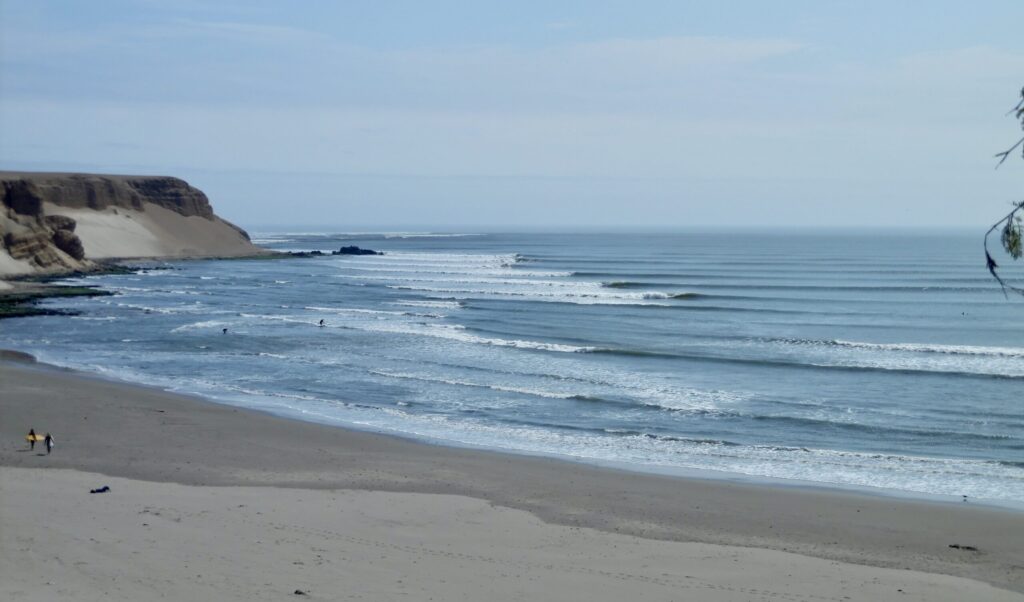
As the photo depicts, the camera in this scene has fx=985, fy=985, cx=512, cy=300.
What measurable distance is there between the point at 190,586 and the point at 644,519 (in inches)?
250

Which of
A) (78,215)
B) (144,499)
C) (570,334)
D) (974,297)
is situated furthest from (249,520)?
(78,215)

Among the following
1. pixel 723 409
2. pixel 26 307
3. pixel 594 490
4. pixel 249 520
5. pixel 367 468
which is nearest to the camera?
pixel 249 520

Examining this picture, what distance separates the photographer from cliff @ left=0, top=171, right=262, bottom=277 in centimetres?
6084

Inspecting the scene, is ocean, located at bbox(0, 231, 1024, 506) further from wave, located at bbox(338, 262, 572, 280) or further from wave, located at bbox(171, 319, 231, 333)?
wave, located at bbox(338, 262, 572, 280)

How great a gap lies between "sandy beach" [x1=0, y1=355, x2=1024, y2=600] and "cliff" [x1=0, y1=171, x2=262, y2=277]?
4603cm

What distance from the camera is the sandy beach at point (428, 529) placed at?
9.69 metres

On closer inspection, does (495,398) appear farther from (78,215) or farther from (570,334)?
(78,215)

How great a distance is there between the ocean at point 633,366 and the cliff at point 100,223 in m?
9.28

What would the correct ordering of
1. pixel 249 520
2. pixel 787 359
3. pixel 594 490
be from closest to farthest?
pixel 249 520 → pixel 594 490 → pixel 787 359

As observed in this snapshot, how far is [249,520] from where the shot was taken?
11930 mm

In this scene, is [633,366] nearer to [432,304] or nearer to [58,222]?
[432,304]

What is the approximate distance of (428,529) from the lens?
12078 mm

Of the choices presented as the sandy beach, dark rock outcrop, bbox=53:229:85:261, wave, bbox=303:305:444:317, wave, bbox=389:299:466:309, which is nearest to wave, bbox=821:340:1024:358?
the sandy beach

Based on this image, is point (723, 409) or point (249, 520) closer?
point (249, 520)
